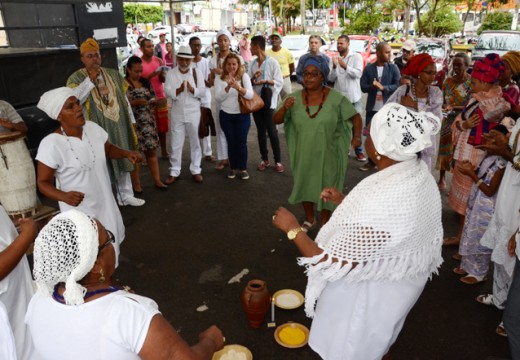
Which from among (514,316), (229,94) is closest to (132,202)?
(229,94)

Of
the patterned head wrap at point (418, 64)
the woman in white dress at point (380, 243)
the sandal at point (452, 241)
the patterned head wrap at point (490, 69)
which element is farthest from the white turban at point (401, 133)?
the patterned head wrap at point (418, 64)

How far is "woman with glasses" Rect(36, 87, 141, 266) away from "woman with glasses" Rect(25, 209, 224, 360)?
5.07 feet

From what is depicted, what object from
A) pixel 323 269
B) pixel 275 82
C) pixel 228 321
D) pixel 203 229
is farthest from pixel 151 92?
pixel 323 269

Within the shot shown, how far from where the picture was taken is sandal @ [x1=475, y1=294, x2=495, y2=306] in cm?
337

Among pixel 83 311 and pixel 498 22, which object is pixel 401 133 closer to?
pixel 83 311

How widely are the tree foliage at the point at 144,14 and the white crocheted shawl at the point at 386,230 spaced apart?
34.9m

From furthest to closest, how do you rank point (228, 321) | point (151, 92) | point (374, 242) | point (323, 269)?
point (151, 92)
point (228, 321)
point (323, 269)
point (374, 242)

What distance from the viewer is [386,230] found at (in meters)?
1.87

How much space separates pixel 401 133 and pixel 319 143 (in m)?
2.15

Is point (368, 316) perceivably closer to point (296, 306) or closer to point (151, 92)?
point (296, 306)

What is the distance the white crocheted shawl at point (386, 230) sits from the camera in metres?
1.88

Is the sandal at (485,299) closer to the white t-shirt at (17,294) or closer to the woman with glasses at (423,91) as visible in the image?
the woman with glasses at (423,91)

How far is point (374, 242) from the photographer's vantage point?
189 centimetres

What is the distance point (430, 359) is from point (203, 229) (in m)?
2.69
